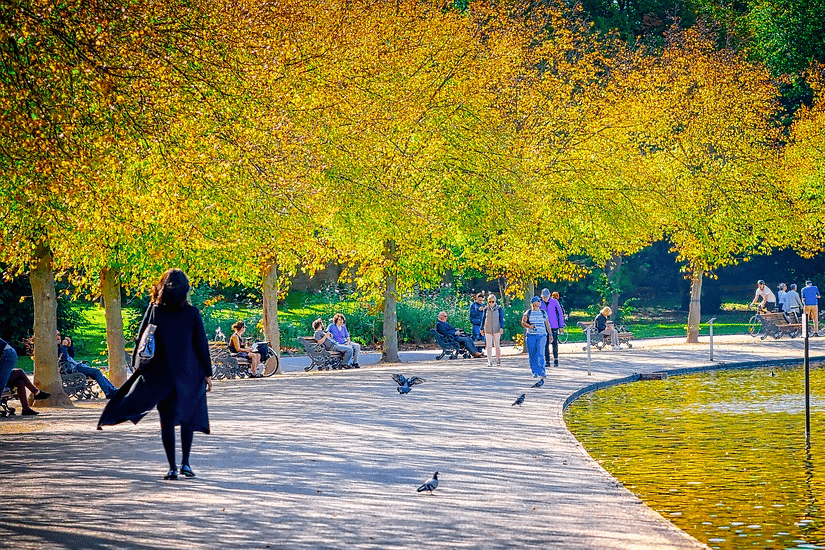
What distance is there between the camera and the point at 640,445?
14391 mm

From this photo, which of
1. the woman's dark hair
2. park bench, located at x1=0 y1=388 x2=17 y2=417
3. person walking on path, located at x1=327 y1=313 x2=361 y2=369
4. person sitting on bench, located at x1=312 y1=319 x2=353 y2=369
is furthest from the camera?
person walking on path, located at x1=327 y1=313 x2=361 y2=369

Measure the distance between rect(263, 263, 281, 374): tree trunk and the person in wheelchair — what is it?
5072mm

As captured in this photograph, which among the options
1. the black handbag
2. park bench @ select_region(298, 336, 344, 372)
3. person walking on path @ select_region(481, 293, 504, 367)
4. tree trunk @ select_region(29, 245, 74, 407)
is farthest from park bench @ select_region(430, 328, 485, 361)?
the black handbag

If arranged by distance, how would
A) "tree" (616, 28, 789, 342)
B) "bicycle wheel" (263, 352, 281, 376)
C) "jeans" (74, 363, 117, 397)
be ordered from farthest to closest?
"tree" (616, 28, 789, 342) < "bicycle wheel" (263, 352, 281, 376) < "jeans" (74, 363, 117, 397)

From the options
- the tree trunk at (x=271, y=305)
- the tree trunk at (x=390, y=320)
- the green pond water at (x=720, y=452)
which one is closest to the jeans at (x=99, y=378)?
the tree trunk at (x=271, y=305)

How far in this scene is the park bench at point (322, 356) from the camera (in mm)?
26547

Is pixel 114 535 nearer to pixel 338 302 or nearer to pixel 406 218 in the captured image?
pixel 406 218

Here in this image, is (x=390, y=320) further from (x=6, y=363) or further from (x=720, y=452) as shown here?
(x=720, y=452)

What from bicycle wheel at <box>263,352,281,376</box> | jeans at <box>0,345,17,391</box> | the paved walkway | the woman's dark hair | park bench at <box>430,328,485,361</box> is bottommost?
the paved walkway

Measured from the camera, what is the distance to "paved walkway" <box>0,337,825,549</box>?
26.7ft

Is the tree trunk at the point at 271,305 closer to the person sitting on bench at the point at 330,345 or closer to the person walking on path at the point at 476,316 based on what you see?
the person sitting on bench at the point at 330,345

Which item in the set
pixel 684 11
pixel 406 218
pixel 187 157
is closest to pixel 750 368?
pixel 406 218

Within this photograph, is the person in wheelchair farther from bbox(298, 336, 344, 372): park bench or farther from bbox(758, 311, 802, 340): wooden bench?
bbox(758, 311, 802, 340): wooden bench

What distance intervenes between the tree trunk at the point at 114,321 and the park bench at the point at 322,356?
214 inches
